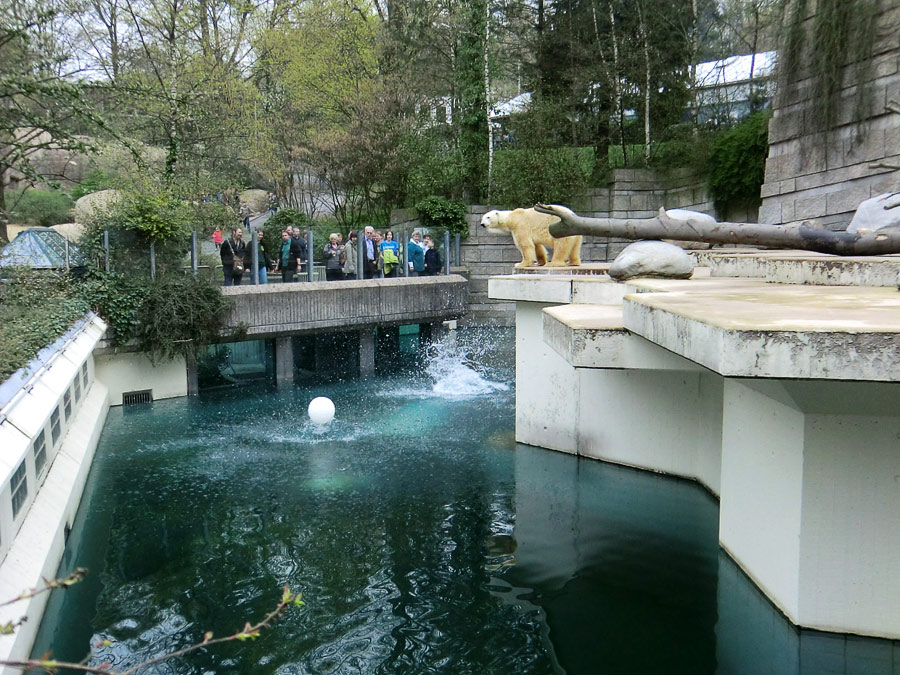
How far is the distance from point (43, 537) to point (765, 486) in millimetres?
5516

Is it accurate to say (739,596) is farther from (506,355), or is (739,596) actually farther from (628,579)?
(506,355)

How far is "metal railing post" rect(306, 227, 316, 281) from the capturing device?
1683cm

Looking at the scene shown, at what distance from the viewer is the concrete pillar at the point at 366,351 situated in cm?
1791

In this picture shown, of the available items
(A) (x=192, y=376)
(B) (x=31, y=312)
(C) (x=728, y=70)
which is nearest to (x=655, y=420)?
(B) (x=31, y=312)

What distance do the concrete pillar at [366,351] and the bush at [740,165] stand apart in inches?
365

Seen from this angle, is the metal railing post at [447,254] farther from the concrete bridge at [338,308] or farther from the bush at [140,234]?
the bush at [140,234]

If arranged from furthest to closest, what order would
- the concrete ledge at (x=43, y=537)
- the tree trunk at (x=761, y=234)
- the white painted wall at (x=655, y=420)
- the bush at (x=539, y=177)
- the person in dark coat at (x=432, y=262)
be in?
the bush at (x=539, y=177) → the person in dark coat at (x=432, y=262) → the white painted wall at (x=655, y=420) → the tree trunk at (x=761, y=234) → the concrete ledge at (x=43, y=537)

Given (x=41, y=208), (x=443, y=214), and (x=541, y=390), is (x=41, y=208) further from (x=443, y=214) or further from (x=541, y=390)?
(x=541, y=390)

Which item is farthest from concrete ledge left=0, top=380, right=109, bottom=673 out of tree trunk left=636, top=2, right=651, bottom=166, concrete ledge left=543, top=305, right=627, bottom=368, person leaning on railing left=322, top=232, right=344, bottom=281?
tree trunk left=636, top=2, right=651, bottom=166

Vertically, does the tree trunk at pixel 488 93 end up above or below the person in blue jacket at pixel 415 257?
above

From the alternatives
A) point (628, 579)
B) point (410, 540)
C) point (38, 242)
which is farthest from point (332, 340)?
point (628, 579)

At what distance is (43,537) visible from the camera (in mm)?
6766

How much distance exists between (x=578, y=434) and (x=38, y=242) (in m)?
9.22

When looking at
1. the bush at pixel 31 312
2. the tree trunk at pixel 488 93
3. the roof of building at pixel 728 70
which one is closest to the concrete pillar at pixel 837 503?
the bush at pixel 31 312
